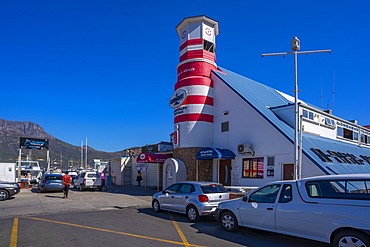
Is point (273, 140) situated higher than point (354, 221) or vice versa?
point (273, 140)

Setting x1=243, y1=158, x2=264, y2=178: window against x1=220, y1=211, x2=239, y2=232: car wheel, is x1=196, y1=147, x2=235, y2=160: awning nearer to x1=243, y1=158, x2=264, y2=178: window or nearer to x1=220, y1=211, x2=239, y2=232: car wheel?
x1=243, y1=158, x2=264, y2=178: window

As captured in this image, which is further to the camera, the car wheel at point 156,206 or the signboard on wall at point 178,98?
the signboard on wall at point 178,98

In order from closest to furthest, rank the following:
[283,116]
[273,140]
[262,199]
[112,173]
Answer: [262,199], [273,140], [283,116], [112,173]

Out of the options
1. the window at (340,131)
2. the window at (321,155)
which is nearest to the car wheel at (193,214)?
the window at (321,155)

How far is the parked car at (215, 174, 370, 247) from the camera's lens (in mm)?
5676

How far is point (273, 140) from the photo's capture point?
1551 centimetres

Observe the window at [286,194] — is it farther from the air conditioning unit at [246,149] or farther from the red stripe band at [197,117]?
the red stripe band at [197,117]

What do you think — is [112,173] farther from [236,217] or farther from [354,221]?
[354,221]

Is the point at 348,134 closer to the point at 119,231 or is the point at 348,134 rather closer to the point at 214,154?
the point at 214,154

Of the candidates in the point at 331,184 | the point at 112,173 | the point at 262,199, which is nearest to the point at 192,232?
the point at 262,199

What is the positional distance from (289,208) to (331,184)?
1.16 m

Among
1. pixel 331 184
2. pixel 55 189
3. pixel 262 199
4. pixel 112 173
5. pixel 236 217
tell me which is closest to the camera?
pixel 331 184

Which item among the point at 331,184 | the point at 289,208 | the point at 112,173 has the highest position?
the point at 331,184

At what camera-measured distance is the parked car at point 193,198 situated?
31.8 ft
